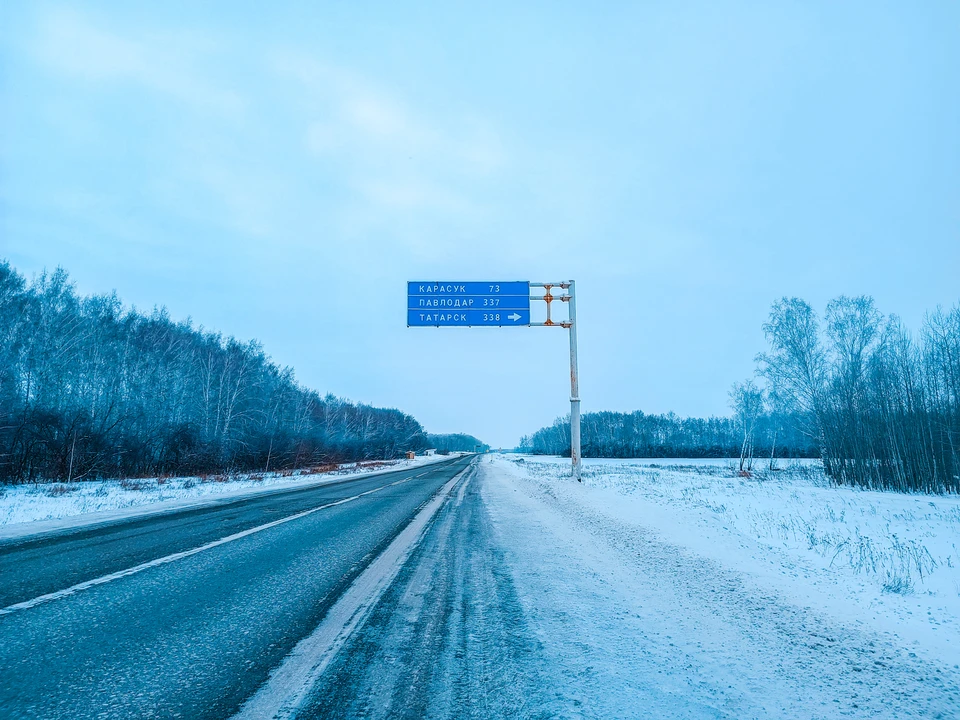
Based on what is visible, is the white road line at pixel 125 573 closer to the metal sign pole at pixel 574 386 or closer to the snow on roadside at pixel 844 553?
the snow on roadside at pixel 844 553

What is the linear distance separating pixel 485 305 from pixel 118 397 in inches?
1295

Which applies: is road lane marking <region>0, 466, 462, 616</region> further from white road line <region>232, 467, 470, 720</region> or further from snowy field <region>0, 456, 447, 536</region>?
snowy field <region>0, 456, 447, 536</region>

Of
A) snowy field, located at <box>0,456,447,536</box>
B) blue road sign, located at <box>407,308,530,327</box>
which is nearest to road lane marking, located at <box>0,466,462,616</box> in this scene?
snowy field, located at <box>0,456,447,536</box>

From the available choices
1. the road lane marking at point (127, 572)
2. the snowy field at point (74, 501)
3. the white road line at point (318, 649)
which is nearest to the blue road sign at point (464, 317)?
the snowy field at point (74, 501)

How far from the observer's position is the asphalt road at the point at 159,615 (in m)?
2.34

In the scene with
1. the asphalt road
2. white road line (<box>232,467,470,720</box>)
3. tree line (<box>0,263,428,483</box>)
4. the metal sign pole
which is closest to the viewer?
white road line (<box>232,467,470,720</box>)

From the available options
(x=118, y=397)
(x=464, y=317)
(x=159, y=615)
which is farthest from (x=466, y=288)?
(x=118, y=397)

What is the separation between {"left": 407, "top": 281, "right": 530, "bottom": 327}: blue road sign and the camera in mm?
17844

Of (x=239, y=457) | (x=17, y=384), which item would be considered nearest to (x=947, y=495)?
(x=239, y=457)

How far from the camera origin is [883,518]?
10.8 m

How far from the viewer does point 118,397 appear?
34688 mm

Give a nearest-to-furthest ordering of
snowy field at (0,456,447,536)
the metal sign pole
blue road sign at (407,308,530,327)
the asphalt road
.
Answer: the asphalt road
snowy field at (0,456,447,536)
the metal sign pole
blue road sign at (407,308,530,327)

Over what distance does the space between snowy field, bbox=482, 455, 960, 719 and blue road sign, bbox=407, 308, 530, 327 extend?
1095cm

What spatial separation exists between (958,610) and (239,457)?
35.9 m
